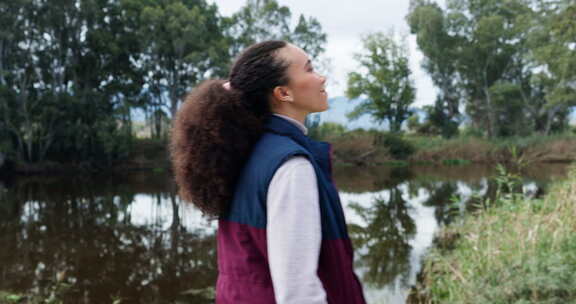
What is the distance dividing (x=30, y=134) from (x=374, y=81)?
22125mm

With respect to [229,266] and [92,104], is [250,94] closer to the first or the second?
[229,266]

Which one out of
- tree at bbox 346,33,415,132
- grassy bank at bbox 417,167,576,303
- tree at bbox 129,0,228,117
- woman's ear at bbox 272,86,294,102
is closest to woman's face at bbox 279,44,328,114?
woman's ear at bbox 272,86,294,102

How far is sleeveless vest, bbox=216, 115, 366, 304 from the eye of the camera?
1.14 metres

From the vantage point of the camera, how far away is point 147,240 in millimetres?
7930

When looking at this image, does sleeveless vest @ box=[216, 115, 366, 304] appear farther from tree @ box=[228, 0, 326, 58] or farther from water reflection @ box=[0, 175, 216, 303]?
tree @ box=[228, 0, 326, 58]

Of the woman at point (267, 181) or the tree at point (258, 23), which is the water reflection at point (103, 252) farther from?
the tree at point (258, 23)

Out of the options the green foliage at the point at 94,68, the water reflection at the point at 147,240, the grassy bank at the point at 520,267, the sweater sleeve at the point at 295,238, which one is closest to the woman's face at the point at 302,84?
the sweater sleeve at the point at 295,238

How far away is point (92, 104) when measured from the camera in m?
21.8

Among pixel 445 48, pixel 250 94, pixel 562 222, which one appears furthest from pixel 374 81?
pixel 250 94

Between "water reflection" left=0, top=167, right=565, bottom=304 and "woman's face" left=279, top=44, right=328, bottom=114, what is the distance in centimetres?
406

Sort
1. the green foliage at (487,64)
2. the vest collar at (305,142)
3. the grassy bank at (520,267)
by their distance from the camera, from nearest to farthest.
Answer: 1. the vest collar at (305,142)
2. the grassy bank at (520,267)
3. the green foliage at (487,64)

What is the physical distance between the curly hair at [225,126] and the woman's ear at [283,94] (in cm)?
1

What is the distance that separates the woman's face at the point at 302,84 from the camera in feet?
4.19

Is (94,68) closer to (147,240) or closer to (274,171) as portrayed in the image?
(147,240)
